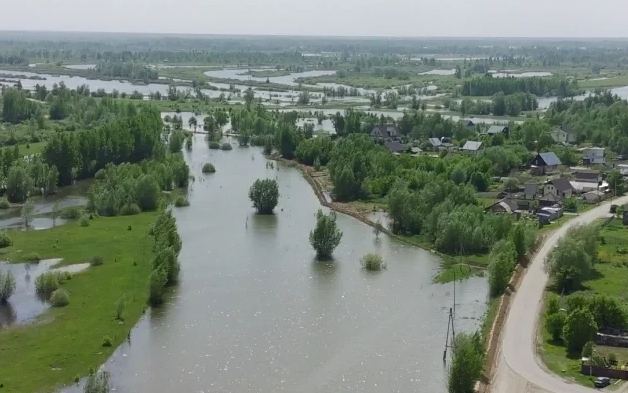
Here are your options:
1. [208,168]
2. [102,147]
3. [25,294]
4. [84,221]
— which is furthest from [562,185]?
[25,294]

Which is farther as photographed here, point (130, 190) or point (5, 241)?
point (130, 190)

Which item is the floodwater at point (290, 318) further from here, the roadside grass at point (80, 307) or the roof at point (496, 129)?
the roof at point (496, 129)

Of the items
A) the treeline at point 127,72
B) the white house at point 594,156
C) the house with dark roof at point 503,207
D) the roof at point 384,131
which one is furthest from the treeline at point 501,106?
the treeline at point 127,72

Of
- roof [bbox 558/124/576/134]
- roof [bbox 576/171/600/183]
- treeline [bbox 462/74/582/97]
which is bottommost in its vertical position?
roof [bbox 576/171/600/183]

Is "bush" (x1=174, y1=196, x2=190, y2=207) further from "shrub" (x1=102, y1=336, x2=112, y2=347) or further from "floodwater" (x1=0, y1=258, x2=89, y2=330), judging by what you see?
"shrub" (x1=102, y1=336, x2=112, y2=347)

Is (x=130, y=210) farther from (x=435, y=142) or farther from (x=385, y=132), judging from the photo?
(x=385, y=132)

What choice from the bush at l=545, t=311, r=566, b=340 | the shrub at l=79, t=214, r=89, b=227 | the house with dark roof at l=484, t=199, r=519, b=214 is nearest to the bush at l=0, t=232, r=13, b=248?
the shrub at l=79, t=214, r=89, b=227
